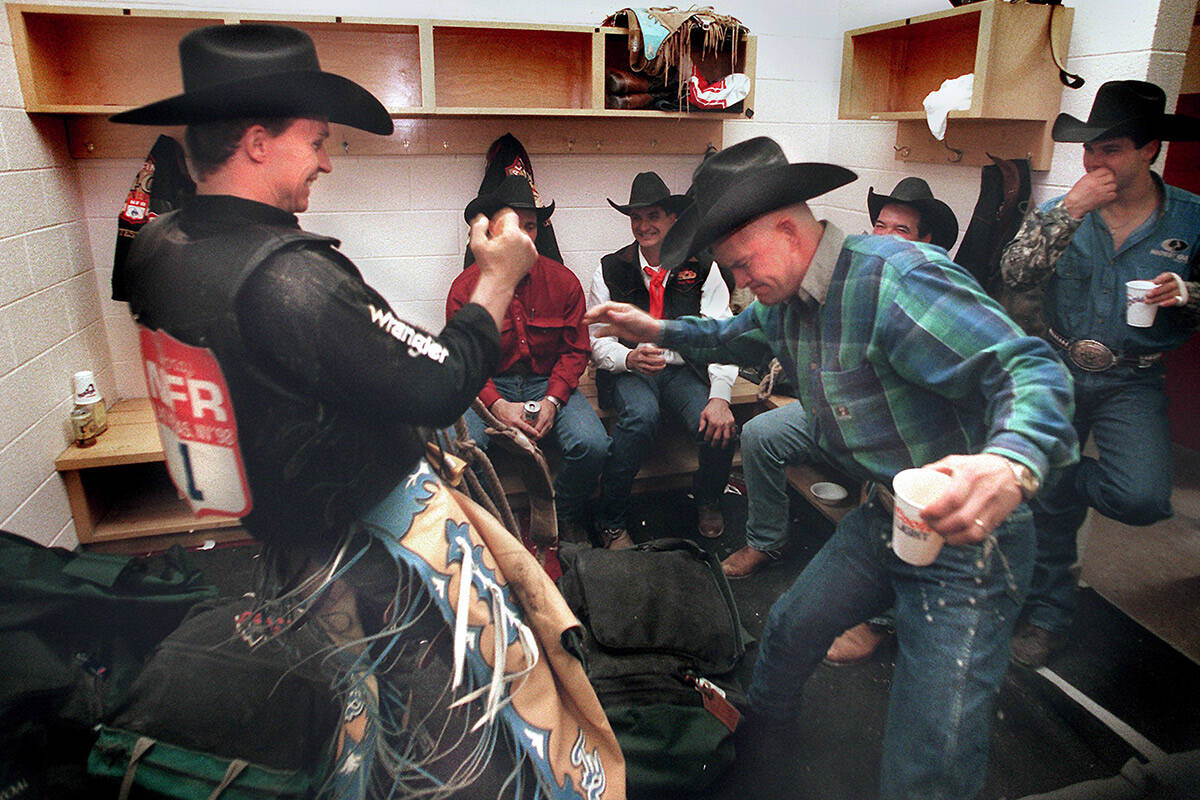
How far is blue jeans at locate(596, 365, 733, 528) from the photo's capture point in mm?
2096

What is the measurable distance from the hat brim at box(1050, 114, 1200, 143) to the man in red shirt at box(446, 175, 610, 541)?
109 cm

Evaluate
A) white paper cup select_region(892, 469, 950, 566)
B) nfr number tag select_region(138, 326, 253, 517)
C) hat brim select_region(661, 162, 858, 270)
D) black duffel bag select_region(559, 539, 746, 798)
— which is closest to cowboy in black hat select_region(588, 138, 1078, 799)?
hat brim select_region(661, 162, 858, 270)

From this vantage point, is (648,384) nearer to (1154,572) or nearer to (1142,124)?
(1142,124)

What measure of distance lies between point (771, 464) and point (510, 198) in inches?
34.4

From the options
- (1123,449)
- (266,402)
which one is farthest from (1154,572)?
(266,402)

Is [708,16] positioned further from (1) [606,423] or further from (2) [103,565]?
(2) [103,565]

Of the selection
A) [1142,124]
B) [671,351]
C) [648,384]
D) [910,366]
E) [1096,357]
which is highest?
[1142,124]

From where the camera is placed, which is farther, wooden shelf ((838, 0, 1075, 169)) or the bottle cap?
Answer: wooden shelf ((838, 0, 1075, 169))

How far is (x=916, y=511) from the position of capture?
0.72 m

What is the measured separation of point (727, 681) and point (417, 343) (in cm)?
103

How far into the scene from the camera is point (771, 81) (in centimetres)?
161

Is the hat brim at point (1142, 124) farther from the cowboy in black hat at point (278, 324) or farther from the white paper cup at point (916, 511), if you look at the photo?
the cowboy in black hat at point (278, 324)

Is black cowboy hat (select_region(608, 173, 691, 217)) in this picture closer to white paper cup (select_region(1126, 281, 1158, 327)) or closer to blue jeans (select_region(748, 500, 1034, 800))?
white paper cup (select_region(1126, 281, 1158, 327))

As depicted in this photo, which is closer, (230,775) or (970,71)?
(230,775)
